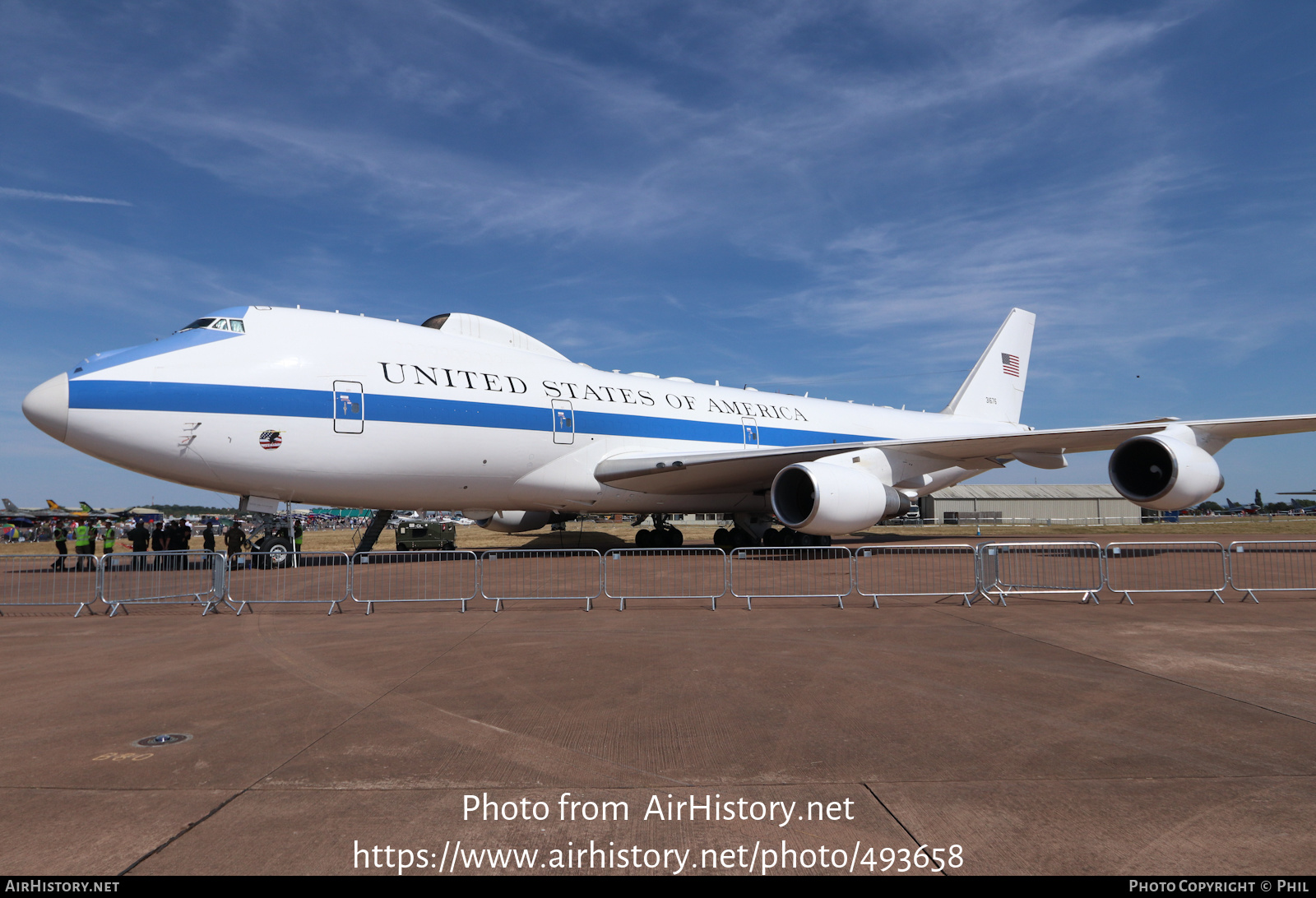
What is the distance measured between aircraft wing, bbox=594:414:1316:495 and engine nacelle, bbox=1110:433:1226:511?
0.64 meters

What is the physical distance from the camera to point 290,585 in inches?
472

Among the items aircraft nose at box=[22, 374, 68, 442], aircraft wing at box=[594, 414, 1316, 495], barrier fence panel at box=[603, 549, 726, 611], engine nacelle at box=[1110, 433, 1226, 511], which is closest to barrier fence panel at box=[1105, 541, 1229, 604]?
engine nacelle at box=[1110, 433, 1226, 511]

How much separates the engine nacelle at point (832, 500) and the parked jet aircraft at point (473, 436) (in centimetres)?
5

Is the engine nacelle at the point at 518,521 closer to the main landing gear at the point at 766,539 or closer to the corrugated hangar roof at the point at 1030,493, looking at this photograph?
the main landing gear at the point at 766,539

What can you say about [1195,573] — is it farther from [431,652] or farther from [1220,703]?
[431,652]

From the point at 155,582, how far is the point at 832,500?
38.8 feet

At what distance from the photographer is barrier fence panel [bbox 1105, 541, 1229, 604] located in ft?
34.4

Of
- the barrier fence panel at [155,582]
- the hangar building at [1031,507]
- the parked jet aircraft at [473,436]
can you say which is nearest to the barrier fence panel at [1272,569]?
the parked jet aircraft at [473,436]

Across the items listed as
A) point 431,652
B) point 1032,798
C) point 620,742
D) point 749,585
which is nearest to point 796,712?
point 620,742

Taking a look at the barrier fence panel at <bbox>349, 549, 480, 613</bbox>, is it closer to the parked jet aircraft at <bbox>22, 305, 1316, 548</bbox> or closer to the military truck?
the parked jet aircraft at <bbox>22, 305, 1316, 548</bbox>

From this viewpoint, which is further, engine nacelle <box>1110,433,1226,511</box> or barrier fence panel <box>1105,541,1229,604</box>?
engine nacelle <box>1110,433,1226,511</box>

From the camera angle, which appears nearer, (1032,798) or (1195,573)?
(1032,798)

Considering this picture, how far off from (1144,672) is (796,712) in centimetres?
314

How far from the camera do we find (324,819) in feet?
10.5
